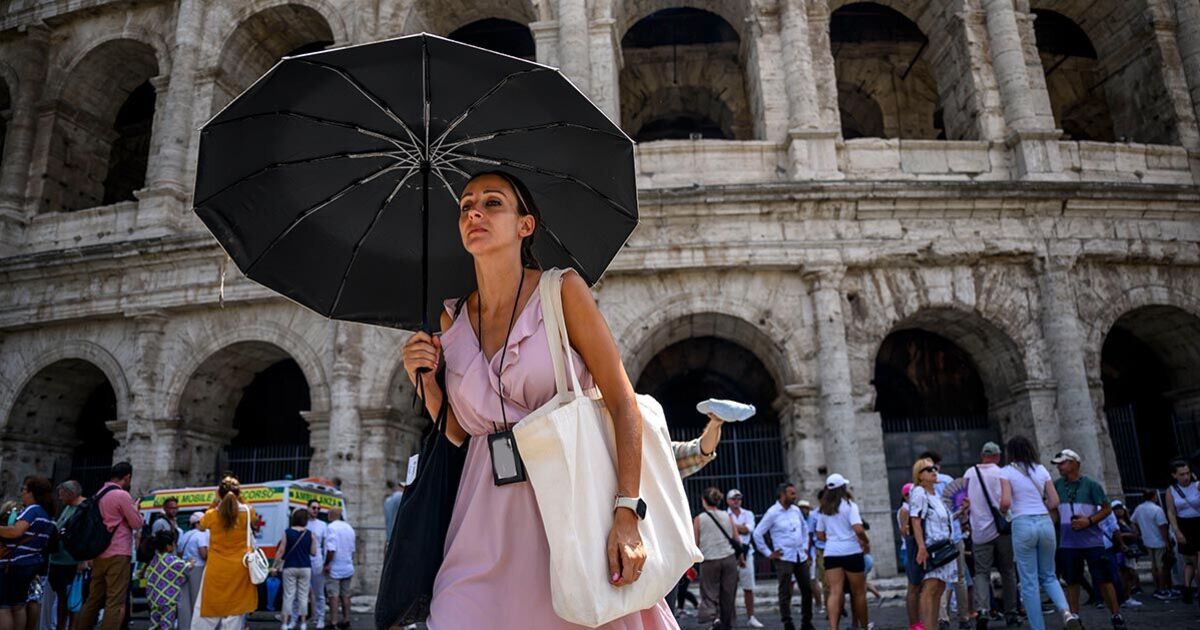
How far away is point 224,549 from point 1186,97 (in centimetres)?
1490

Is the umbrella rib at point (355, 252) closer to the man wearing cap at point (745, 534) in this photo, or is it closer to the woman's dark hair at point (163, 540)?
the woman's dark hair at point (163, 540)

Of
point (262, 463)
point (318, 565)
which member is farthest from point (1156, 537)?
point (262, 463)

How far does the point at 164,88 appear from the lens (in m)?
13.8

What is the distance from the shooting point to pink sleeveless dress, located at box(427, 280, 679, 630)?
1755 millimetres

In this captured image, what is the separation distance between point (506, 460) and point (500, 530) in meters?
0.16

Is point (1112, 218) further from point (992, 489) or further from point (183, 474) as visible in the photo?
point (183, 474)

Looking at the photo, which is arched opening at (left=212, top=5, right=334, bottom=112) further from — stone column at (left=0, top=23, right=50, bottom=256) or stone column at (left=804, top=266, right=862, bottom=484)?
stone column at (left=804, top=266, right=862, bottom=484)

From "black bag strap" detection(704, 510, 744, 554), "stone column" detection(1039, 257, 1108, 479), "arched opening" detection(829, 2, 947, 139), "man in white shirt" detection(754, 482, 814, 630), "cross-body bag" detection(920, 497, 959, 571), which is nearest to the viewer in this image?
"cross-body bag" detection(920, 497, 959, 571)


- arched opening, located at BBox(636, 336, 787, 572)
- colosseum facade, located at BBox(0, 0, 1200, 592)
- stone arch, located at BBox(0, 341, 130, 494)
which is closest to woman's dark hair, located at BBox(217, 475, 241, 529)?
colosseum facade, located at BBox(0, 0, 1200, 592)

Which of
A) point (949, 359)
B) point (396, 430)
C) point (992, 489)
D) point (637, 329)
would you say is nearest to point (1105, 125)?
point (949, 359)

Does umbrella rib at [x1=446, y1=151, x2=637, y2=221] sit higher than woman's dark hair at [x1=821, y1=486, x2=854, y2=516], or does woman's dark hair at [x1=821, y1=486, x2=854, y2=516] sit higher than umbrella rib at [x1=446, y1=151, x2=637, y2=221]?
umbrella rib at [x1=446, y1=151, x2=637, y2=221]

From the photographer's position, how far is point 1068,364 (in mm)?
11070

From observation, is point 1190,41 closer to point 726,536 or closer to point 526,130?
point 726,536

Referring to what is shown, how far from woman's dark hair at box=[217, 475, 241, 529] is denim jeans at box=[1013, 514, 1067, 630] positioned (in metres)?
5.91
